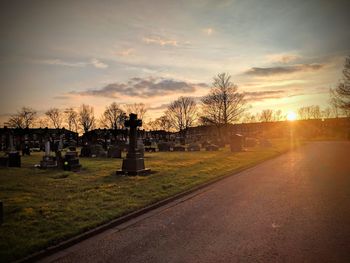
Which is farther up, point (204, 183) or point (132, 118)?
point (132, 118)

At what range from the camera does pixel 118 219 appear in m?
6.26

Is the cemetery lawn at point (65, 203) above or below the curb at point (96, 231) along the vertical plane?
above

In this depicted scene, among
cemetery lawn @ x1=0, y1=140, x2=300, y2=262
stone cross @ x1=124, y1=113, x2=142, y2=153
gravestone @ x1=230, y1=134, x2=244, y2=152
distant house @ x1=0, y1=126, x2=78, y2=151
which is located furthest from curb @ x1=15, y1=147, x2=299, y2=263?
distant house @ x1=0, y1=126, x2=78, y2=151

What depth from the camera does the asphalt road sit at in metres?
4.33

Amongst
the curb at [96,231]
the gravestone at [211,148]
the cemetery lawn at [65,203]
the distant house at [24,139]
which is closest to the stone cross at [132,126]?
the cemetery lawn at [65,203]

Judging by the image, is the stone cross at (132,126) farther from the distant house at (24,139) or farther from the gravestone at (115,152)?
the distant house at (24,139)

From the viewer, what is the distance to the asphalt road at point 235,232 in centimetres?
433

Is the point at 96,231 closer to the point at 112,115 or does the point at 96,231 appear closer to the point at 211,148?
the point at 211,148

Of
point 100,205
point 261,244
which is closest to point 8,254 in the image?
point 100,205

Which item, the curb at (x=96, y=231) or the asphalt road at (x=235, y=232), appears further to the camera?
the curb at (x=96, y=231)

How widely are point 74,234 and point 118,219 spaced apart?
46.9 inches

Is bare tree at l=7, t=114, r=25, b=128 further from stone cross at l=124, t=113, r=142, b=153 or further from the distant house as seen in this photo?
stone cross at l=124, t=113, r=142, b=153

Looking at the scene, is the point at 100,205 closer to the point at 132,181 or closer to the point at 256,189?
the point at 132,181

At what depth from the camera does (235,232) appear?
5281mm
